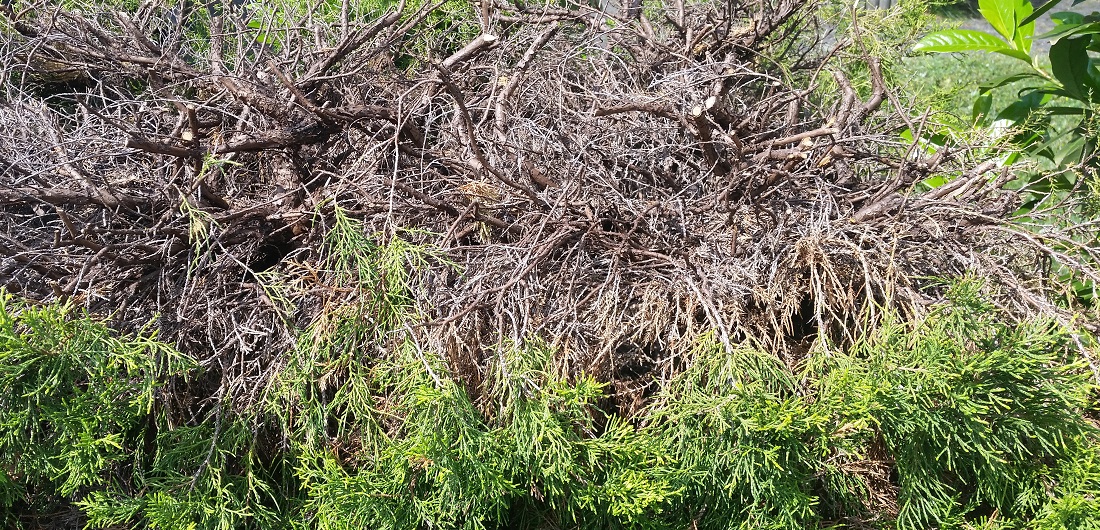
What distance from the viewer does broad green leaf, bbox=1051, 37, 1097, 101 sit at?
9.25 ft

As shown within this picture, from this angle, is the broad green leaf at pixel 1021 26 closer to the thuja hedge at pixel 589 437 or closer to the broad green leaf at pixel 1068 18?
the broad green leaf at pixel 1068 18

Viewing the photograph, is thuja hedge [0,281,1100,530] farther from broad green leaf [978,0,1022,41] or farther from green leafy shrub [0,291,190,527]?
broad green leaf [978,0,1022,41]

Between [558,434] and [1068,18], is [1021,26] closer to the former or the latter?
[1068,18]

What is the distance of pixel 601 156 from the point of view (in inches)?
107

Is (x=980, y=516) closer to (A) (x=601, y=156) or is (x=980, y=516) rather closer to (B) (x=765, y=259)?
(B) (x=765, y=259)

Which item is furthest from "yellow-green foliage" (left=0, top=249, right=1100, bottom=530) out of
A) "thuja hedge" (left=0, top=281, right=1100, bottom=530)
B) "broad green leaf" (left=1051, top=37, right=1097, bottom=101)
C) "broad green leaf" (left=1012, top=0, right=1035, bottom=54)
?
"broad green leaf" (left=1012, top=0, right=1035, bottom=54)

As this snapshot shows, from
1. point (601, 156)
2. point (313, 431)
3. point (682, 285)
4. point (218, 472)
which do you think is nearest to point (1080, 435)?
point (682, 285)

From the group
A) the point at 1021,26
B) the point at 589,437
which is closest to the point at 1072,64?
the point at 1021,26

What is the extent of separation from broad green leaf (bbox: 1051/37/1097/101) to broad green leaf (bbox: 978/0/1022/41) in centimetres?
17

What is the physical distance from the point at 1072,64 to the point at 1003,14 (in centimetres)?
30

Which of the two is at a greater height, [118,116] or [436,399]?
[118,116]

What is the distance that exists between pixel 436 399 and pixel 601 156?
3.54 feet

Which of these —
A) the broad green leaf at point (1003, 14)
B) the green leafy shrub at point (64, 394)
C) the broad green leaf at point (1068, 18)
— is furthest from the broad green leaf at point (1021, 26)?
the green leafy shrub at point (64, 394)

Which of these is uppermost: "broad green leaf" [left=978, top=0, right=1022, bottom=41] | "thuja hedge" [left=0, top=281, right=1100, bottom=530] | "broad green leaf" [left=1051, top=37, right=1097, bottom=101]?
"broad green leaf" [left=978, top=0, right=1022, bottom=41]
